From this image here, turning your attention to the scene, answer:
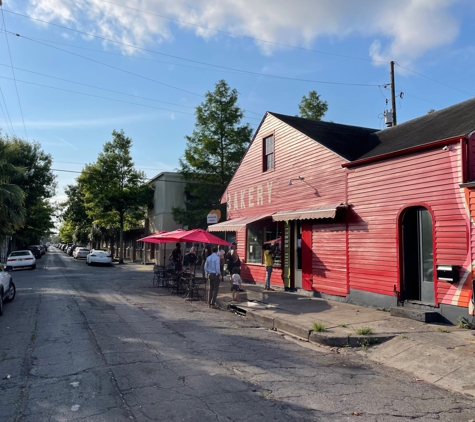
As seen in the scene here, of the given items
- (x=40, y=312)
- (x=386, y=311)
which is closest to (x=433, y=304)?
(x=386, y=311)

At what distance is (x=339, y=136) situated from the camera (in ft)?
47.6

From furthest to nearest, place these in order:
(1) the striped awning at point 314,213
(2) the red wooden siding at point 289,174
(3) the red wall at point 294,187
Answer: (2) the red wooden siding at point 289,174
(3) the red wall at point 294,187
(1) the striped awning at point 314,213

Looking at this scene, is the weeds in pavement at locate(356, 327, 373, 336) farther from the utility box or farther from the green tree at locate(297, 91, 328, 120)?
the green tree at locate(297, 91, 328, 120)

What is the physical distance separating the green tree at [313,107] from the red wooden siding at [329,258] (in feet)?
62.8

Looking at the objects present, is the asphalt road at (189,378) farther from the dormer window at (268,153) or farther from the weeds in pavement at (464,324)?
the dormer window at (268,153)

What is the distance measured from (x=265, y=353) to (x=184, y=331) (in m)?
2.13

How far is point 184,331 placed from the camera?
27.2 feet

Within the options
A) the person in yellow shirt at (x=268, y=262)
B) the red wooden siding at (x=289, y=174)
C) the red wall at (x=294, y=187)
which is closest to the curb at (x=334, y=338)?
the red wall at (x=294, y=187)

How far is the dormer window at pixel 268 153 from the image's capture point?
16.2 m

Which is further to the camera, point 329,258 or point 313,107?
point 313,107

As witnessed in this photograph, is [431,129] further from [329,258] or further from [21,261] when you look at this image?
[21,261]

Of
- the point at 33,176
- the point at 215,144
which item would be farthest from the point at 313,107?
the point at 33,176

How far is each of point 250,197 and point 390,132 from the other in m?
6.53

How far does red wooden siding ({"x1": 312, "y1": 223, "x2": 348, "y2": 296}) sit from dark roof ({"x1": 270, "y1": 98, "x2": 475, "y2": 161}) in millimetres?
2335
